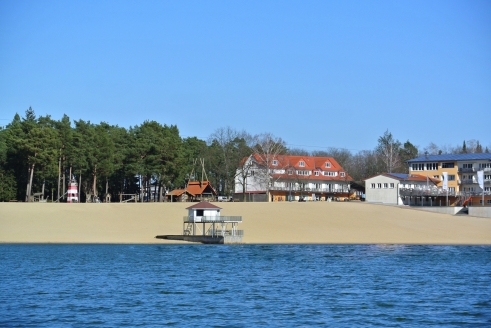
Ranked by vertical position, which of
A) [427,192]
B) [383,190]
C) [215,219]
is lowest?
[215,219]

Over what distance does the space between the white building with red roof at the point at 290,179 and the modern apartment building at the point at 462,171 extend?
45.3ft

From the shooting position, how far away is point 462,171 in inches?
3834

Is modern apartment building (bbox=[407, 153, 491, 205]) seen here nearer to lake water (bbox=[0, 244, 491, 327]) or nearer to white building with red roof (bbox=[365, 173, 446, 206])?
white building with red roof (bbox=[365, 173, 446, 206])

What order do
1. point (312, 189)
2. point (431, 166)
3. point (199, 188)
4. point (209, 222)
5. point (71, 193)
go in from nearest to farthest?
point (209, 222), point (71, 193), point (199, 188), point (431, 166), point (312, 189)

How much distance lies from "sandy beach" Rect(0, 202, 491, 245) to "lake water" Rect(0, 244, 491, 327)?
627cm

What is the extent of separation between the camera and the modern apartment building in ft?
295

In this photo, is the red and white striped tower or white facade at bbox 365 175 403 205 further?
white facade at bbox 365 175 403 205

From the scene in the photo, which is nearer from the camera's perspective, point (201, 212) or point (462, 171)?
point (201, 212)

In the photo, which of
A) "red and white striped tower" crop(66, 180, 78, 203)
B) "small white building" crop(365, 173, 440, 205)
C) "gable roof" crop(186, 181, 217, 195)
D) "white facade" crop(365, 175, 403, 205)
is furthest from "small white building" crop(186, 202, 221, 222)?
"white facade" crop(365, 175, 403, 205)

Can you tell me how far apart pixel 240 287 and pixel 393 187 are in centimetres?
6013

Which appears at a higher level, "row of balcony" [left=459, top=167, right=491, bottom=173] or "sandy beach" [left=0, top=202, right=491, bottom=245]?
"row of balcony" [left=459, top=167, right=491, bottom=173]

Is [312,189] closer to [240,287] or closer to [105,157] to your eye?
[105,157]

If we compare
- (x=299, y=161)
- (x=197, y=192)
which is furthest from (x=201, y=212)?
(x=299, y=161)

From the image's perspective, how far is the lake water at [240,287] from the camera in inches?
1048
